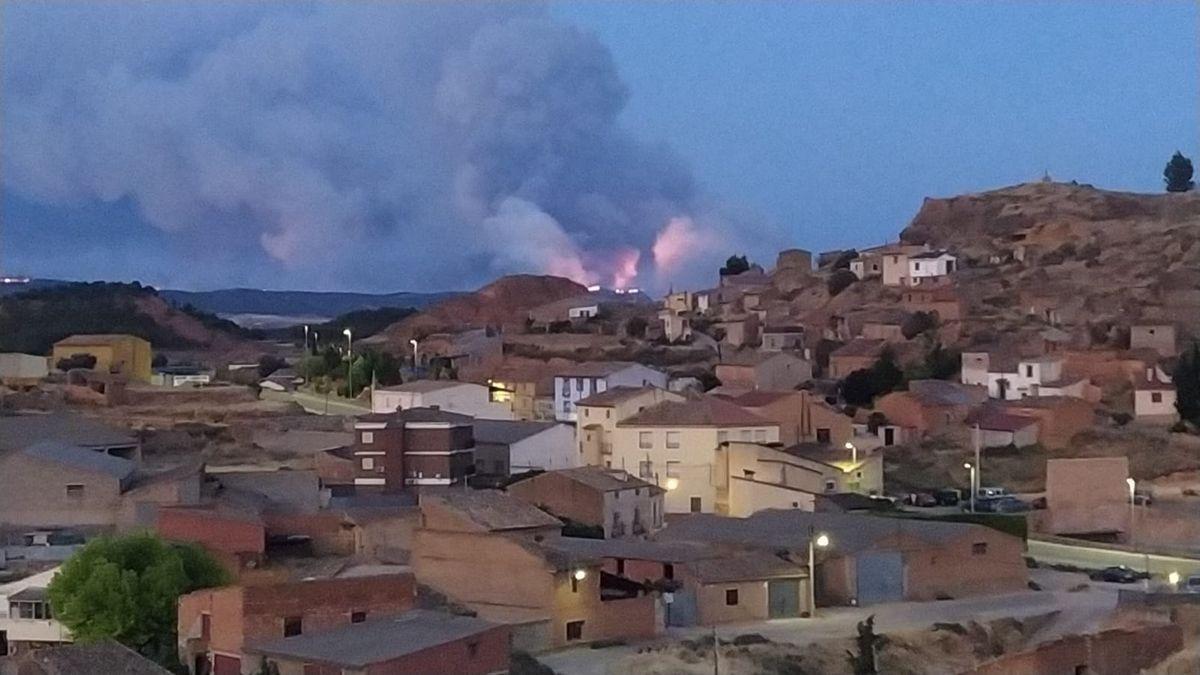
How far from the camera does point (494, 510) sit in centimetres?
2072

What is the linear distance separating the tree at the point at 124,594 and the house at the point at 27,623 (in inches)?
15.1

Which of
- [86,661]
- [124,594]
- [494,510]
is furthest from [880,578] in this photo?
[86,661]

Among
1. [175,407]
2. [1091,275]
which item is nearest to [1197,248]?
[1091,275]

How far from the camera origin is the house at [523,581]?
1850cm

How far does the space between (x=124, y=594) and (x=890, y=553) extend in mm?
9553

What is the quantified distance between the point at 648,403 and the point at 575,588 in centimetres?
1138

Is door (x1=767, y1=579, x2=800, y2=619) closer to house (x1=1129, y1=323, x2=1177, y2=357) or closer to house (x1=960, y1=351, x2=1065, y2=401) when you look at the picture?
house (x1=960, y1=351, x2=1065, y2=401)

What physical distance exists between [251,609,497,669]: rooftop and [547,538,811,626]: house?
3.83m

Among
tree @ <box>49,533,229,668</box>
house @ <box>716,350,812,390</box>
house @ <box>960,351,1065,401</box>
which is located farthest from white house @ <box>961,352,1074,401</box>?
tree @ <box>49,533,229,668</box>

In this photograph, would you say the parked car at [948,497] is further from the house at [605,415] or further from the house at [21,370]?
the house at [21,370]

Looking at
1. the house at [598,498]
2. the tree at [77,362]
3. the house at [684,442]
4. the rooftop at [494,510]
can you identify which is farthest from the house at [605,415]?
the tree at [77,362]

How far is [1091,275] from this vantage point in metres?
49.7

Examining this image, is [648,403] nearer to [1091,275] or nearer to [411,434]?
[411,434]

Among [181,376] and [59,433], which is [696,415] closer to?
[59,433]
